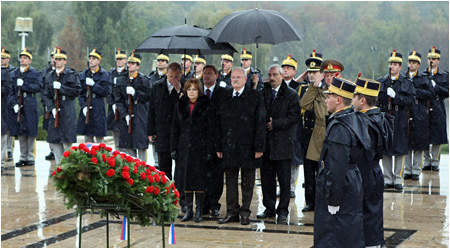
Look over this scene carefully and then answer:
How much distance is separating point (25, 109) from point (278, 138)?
6.65 meters

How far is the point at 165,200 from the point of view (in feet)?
20.0

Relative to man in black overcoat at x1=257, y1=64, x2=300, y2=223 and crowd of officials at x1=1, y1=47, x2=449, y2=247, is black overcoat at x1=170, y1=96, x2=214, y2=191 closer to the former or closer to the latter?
crowd of officials at x1=1, y1=47, x2=449, y2=247

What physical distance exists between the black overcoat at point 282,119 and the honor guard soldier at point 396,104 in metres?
2.87

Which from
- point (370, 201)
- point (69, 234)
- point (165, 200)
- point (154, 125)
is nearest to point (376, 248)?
point (370, 201)

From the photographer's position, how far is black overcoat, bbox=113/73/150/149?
40.6 feet

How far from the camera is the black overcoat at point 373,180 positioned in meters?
6.11

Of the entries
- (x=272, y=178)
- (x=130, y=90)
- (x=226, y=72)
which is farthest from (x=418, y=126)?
(x=130, y=90)

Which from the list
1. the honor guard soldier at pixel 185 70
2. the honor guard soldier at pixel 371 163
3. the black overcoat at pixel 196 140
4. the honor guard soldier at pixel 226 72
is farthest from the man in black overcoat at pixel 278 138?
the honor guard soldier at pixel 226 72

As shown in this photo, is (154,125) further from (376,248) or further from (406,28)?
(406,28)

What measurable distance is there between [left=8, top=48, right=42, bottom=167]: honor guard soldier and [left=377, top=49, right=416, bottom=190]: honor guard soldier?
6.28 metres

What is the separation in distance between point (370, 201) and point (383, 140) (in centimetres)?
53

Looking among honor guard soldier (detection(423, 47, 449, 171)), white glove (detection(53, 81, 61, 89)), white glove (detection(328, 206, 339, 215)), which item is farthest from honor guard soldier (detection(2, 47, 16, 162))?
white glove (detection(328, 206, 339, 215))

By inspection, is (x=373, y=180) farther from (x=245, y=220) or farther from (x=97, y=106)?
(x=97, y=106)

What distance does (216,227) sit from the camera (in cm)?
816
